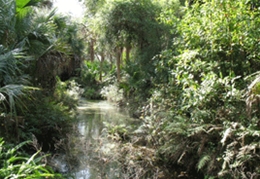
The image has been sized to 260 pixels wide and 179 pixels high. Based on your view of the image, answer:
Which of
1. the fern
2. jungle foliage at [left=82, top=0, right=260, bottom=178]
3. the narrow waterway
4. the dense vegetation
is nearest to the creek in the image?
the narrow waterway

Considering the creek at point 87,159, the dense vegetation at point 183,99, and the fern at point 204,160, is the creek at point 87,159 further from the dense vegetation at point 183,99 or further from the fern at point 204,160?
the fern at point 204,160

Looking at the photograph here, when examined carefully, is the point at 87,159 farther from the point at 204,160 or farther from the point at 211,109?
the point at 211,109

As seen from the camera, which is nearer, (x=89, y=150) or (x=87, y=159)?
(x=87, y=159)

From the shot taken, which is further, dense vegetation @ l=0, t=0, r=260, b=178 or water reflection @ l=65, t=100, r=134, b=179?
water reflection @ l=65, t=100, r=134, b=179

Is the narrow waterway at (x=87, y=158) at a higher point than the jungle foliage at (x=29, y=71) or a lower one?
lower

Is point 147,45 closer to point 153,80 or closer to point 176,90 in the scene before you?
point 153,80

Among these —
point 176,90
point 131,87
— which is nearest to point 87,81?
point 131,87

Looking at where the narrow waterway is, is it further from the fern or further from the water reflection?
the fern

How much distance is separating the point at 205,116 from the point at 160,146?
1246 mm

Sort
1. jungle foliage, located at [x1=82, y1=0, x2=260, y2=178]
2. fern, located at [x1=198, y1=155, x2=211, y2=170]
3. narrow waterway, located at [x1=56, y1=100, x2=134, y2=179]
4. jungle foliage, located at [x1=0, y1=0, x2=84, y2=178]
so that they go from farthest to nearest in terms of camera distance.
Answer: jungle foliage, located at [x1=0, y1=0, x2=84, y2=178] < narrow waterway, located at [x1=56, y1=100, x2=134, y2=179] < fern, located at [x1=198, y1=155, x2=211, y2=170] < jungle foliage, located at [x1=82, y1=0, x2=260, y2=178]

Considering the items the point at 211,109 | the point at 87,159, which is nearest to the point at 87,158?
the point at 87,159

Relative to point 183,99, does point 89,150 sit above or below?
below

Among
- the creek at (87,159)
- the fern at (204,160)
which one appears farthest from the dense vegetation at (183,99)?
the creek at (87,159)

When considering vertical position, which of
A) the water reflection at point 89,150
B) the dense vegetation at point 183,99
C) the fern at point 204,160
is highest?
the dense vegetation at point 183,99
